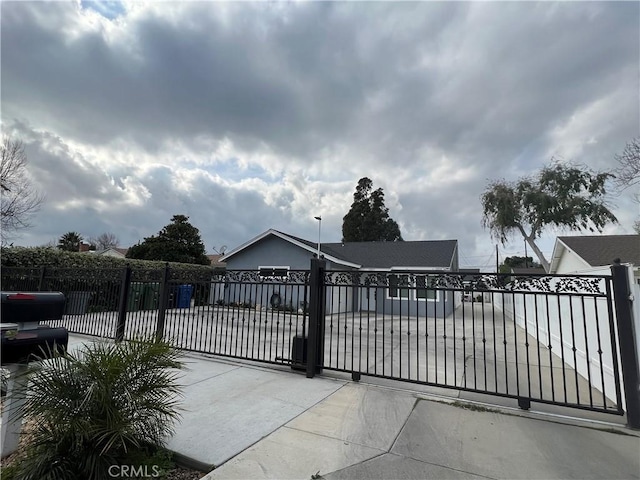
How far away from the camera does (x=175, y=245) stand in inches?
928

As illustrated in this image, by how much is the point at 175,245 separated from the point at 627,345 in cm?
2513

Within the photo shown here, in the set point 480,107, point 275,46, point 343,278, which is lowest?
point 343,278

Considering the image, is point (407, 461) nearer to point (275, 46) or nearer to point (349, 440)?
point (349, 440)

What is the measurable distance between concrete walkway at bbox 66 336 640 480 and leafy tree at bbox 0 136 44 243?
13.9 metres

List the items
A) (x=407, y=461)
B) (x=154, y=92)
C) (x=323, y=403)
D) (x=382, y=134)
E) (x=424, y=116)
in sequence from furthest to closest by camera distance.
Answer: (x=382, y=134) < (x=424, y=116) < (x=154, y=92) < (x=323, y=403) < (x=407, y=461)

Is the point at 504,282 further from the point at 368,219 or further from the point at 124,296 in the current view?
the point at 368,219

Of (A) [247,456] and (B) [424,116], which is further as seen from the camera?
(B) [424,116]

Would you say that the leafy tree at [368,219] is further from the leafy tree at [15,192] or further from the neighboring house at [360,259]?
the leafy tree at [15,192]

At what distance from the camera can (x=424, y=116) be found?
9.09 m

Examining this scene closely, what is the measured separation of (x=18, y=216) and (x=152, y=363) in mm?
15621

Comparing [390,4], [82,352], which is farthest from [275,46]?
[82,352]

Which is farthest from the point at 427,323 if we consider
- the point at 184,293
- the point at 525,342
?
the point at 184,293

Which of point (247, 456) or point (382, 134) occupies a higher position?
point (382, 134)

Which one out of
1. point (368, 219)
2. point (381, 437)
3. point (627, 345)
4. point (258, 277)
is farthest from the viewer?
point (368, 219)
